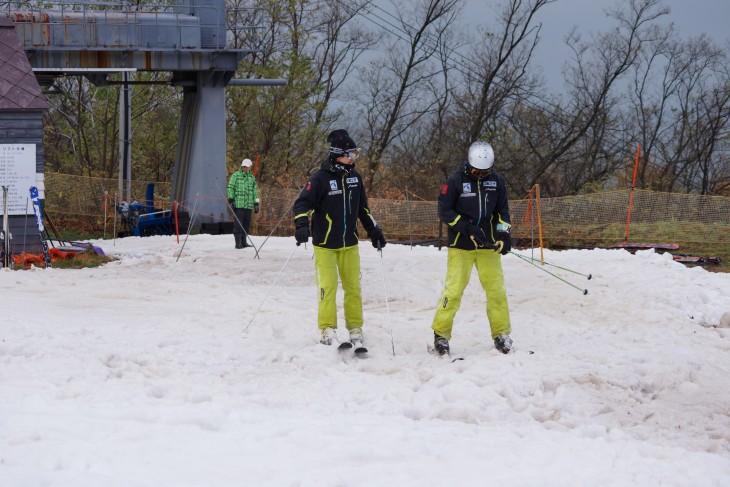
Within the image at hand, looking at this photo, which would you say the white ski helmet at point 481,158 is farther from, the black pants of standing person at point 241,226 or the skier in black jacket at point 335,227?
the black pants of standing person at point 241,226

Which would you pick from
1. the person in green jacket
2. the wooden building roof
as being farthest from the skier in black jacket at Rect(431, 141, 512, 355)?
the wooden building roof

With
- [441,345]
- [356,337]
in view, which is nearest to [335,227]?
[356,337]

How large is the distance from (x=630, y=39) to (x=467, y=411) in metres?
36.3

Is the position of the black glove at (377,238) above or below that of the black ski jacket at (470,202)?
below

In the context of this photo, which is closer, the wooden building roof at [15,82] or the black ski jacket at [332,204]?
the black ski jacket at [332,204]

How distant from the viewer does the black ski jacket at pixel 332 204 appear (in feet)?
31.5

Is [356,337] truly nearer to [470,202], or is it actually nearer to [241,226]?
[470,202]

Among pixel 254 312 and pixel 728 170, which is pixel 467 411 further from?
pixel 728 170

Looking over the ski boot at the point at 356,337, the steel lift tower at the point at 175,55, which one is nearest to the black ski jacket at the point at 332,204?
the ski boot at the point at 356,337

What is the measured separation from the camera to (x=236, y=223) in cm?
2061

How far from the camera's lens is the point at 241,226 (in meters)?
20.4

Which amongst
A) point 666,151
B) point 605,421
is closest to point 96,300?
point 605,421

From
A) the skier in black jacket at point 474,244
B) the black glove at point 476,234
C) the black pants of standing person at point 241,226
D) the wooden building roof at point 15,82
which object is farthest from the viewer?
the black pants of standing person at point 241,226

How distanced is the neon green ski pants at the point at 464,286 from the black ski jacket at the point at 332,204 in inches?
40.4
